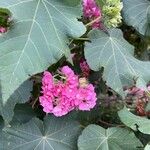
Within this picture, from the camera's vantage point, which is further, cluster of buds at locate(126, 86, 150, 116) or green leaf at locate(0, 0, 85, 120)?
cluster of buds at locate(126, 86, 150, 116)

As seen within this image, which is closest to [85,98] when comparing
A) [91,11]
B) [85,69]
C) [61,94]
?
[61,94]

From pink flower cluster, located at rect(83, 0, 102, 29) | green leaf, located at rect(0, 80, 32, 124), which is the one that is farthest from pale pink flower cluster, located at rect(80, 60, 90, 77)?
green leaf, located at rect(0, 80, 32, 124)

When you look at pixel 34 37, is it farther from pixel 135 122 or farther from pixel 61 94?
pixel 135 122

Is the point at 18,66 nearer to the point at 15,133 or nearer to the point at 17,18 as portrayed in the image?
the point at 17,18

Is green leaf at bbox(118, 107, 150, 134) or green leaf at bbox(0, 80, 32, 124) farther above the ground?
green leaf at bbox(0, 80, 32, 124)

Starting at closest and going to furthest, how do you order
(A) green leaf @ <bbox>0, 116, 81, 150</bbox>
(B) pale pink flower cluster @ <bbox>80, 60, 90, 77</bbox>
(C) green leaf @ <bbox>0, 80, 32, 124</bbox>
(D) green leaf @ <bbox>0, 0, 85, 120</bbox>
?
1. (D) green leaf @ <bbox>0, 0, 85, 120</bbox>
2. (C) green leaf @ <bbox>0, 80, 32, 124</bbox>
3. (A) green leaf @ <bbox>0, 116, 81, 150</bbox>
4. (B) pale pink flower cluster @ <bbox>80, 60, 90, 77</bbox>

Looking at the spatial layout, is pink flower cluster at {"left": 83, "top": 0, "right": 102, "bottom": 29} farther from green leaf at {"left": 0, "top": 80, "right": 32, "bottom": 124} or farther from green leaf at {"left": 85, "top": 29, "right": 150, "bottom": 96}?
green leaf at {"left": 0, "top": 80, "right": 32, "bottom": 124}
